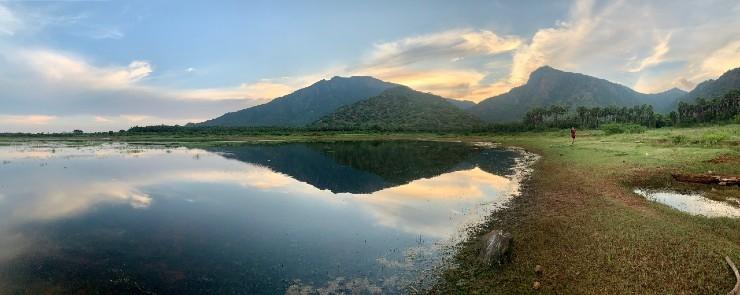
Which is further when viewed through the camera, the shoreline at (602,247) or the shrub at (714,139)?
the shrub at (714,139)

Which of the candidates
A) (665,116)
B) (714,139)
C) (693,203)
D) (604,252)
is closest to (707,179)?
(693,203)

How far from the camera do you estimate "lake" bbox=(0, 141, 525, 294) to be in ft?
52.6

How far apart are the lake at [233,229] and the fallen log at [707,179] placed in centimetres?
1361

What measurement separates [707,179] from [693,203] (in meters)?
8.33

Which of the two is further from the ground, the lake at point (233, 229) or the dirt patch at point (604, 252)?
the dirt patch at point (604, 252)

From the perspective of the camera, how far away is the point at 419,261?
17.6 metres

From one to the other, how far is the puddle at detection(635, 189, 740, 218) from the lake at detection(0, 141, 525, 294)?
10390 millimetres

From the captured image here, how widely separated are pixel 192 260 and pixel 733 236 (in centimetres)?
2542

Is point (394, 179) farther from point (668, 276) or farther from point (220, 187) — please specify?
point (668, 276)

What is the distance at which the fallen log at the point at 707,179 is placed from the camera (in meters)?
29.7

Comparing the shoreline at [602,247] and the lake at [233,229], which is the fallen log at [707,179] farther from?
the lake at [233,229]

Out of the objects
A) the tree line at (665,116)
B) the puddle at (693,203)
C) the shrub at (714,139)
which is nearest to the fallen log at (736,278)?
the puddle at (693,203)

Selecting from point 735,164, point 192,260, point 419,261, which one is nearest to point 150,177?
point 192,260

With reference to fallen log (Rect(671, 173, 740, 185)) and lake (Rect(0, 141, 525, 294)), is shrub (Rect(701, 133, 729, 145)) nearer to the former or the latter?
fallen log (Rect(671, 173, 740, 185))
